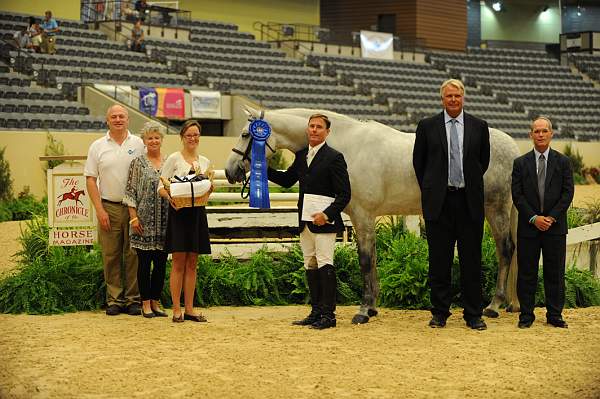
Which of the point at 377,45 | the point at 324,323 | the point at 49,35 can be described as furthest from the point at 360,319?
the point at 377,45

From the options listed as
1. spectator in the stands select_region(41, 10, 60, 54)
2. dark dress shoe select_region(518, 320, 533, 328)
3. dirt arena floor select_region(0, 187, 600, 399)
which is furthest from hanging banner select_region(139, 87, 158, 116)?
dark dress shoe select_region(518, 320, 533, 328)

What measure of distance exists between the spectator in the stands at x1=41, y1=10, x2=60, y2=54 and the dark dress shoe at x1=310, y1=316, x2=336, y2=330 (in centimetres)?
2098

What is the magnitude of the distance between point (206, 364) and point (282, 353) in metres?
0.64

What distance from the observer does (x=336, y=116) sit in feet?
28.8

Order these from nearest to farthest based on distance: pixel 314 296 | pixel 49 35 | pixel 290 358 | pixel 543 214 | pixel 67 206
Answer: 1. pixel 290 358
2. pixel 543 214
3. pixel 314 296
4. pixel 67 206
5. pixel 49 35

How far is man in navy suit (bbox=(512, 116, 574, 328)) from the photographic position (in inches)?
315

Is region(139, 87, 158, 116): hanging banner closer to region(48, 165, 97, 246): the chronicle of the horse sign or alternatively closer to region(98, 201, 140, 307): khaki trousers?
region(48, 165, 97, 246): the chronicle of the horse sign

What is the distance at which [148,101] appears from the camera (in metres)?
25.5

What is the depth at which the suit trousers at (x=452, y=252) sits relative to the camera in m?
7.98

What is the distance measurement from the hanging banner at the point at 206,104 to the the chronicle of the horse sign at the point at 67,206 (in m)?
16.9

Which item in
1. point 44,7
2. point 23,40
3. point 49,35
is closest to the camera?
point 23,40

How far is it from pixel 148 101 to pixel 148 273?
17.4m

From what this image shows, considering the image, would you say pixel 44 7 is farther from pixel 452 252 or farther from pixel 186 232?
pixel 452 252

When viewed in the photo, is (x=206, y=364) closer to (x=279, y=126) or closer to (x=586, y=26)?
(x=279, y=126)
